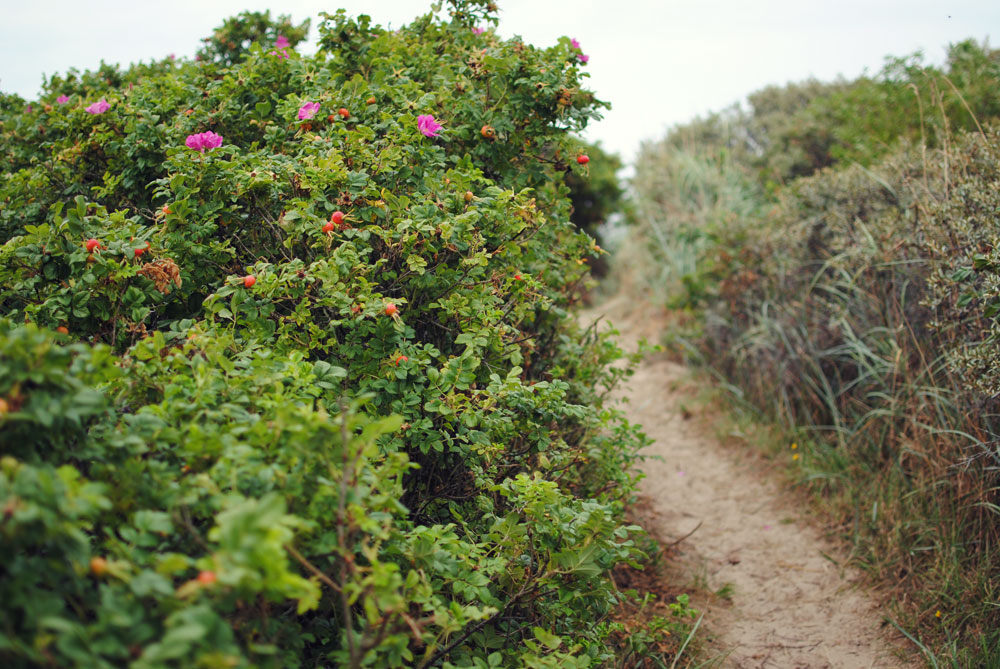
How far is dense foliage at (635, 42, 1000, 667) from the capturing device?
2.80 m

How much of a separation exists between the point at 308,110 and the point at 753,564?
3185mm

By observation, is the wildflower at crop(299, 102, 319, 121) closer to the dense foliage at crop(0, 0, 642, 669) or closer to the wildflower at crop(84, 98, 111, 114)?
the dense foliage at crop(0, 0, 642, 669)

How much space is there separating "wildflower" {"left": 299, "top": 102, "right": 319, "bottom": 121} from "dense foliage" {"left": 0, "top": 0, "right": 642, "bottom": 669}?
0.04 feet

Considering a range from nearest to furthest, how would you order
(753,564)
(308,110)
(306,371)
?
(306,371) < (308,110) < (753,564)

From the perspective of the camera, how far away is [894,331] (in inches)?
139

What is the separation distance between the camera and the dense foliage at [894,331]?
2805 mm

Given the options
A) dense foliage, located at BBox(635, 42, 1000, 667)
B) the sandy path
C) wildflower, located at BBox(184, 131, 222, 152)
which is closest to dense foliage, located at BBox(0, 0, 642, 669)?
wildflower, located at BBox(184, 131, 222, 152)

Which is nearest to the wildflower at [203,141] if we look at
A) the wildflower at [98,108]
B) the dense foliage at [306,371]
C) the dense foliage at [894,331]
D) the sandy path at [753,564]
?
the dense foliage at [306,371]

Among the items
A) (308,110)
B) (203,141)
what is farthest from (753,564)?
(203,141)

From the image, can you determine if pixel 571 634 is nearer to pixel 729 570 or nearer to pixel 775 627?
pixel 775 627

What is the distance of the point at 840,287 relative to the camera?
14.9 ft

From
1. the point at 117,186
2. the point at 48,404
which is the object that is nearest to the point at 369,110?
the point at 117,186

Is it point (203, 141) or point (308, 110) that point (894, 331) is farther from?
point (203, 141)

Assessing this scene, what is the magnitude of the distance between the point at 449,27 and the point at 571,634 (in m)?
2.63
